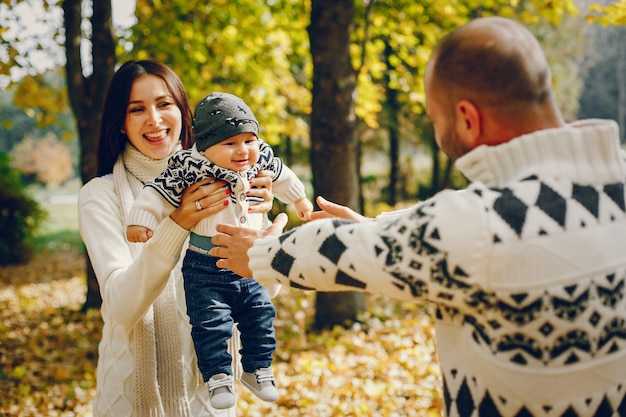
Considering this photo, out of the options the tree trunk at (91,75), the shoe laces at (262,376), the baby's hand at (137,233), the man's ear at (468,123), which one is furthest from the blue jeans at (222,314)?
the tree trunk at (91,75)

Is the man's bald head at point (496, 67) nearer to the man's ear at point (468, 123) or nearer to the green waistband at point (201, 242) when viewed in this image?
the man's ear at point (468, 123)

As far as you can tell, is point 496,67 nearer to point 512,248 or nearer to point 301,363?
point 512,248

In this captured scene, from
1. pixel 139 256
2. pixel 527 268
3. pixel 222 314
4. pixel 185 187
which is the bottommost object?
pixel 222 314

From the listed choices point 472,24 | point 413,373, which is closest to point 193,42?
point 413,373

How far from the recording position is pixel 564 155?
5.20 ft

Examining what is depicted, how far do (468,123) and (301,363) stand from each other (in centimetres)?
475

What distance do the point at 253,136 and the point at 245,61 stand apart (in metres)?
7.54

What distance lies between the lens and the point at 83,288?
36.2 ft

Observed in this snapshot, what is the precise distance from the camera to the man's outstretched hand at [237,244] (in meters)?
2.04

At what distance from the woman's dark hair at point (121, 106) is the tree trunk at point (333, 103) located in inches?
151

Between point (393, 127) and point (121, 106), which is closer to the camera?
point (121, 106)

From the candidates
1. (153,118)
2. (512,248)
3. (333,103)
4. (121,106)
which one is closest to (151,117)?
(153,118)

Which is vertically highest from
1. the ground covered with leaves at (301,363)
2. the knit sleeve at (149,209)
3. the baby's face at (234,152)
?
the baby's face at (234,152)

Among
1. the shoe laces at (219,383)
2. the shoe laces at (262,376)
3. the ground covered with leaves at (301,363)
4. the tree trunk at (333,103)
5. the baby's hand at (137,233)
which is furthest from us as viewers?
the tree trunk at (333,103)
